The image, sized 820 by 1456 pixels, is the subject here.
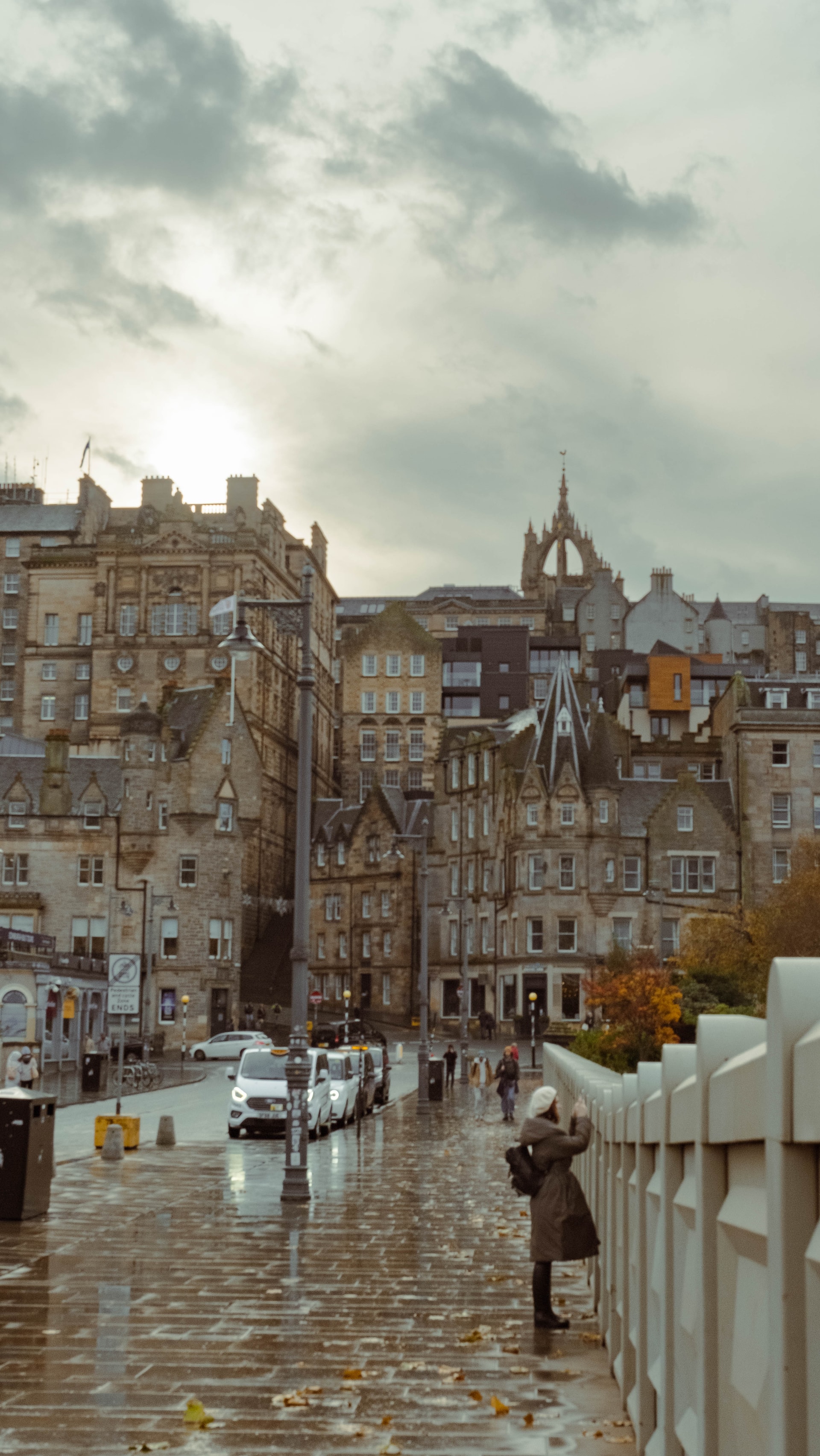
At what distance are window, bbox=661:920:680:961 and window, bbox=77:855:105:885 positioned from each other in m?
31.4

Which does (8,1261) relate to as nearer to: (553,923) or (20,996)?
(20,996)

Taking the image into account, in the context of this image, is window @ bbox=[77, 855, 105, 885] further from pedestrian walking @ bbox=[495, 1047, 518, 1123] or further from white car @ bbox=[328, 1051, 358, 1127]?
pedestrian walking @ bbox=[495, 1047, 518, 1123]

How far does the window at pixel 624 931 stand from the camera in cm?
9212

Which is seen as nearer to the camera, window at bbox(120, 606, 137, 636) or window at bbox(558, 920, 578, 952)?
window at bbox(558, 920, 578, 952)

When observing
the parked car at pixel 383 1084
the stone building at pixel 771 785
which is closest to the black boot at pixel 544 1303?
the parked car at pixel 383 1084

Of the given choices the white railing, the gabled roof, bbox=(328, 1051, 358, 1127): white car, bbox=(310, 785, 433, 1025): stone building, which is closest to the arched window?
bbox=(310, 785, 433, 1025): stone building

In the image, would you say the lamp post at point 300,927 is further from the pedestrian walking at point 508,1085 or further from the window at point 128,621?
the window at point 128,621

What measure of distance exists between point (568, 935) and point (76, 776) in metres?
29.0

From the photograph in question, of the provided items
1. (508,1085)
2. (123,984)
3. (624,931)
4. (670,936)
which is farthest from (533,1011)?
(123,984)

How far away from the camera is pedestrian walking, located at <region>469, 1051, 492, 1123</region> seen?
164ft

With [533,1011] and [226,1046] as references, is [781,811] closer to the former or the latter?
[533,1011]

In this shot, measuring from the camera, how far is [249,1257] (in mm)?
14703

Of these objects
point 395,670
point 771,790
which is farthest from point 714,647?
point 771,790

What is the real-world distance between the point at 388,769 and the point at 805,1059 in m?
118
